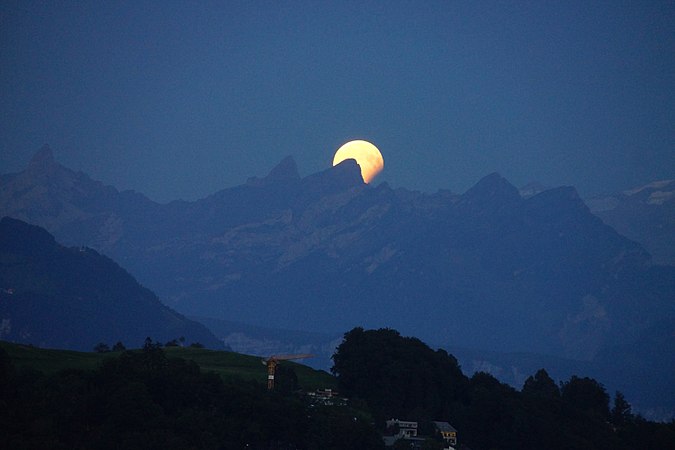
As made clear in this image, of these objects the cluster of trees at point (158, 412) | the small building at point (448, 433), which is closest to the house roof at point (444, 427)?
the small building at point (448, 433)

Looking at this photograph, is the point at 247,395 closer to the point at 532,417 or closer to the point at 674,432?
the point at 532,417

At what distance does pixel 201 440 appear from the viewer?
104688mm

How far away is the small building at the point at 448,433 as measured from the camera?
430 feet

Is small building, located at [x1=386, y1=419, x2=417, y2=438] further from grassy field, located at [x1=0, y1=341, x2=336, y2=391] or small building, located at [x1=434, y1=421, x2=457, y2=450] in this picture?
grassy field, located at [x1=0, y1=341, x2=336, y2=391]

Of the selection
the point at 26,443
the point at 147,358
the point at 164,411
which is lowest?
the point at 26,443

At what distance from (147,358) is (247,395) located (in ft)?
45.7

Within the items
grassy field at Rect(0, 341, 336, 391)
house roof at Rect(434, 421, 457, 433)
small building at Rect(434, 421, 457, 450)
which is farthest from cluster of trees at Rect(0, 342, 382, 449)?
house roof at Rect(434, 421, 457, 433)

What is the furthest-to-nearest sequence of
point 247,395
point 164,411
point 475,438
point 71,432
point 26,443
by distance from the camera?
1. point 475,438
2. point 247,395
3. point 164,411
4. point 71,432
5. point 26,443

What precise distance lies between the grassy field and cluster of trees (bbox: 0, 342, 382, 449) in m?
11.7

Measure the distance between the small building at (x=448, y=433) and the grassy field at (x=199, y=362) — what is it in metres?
19.0

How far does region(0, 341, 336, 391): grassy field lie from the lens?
135625mm

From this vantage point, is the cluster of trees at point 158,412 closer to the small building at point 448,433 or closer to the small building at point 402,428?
the small building at point 402,428

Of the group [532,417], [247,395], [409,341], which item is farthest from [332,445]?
[409,341]

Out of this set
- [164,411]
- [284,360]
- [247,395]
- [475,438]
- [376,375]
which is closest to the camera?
[164,411]
